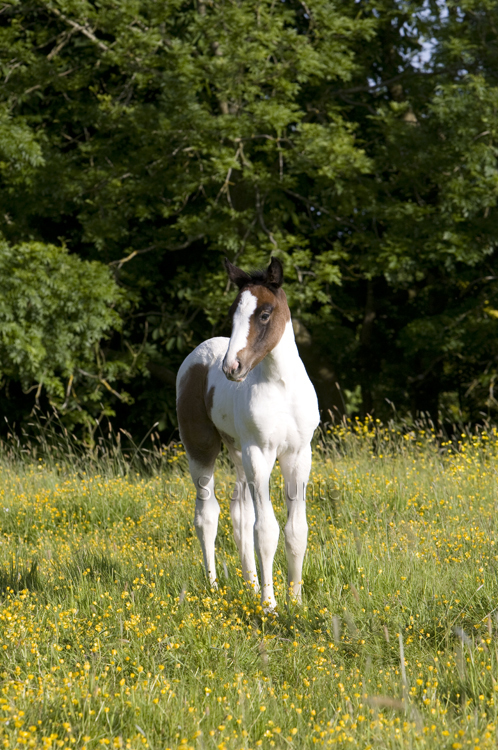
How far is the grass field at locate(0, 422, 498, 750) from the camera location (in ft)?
9.29

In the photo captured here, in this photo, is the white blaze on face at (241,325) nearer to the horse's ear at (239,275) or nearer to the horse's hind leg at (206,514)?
the horse's ear at (239,275)

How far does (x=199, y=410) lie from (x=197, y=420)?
0.07m

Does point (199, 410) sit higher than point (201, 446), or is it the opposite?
point (199, 410)

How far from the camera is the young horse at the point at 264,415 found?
3.66 meters

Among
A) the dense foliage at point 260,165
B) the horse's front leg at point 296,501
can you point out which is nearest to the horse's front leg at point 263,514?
the horse's front leg at point 296,501

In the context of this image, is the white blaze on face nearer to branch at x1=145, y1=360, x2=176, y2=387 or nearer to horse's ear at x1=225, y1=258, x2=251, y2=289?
horse's ear at x1=225, y1=258, x2=251, y2=289

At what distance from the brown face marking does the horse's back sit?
90 centimetres

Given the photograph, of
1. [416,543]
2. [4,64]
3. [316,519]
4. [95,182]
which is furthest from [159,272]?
[416,543]

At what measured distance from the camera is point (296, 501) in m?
4.09

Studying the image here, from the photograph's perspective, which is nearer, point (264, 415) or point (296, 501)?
point (264, 415)

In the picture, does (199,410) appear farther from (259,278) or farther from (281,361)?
(259,278)

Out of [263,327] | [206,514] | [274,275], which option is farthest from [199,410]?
[274,275]

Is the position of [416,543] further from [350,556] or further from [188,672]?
[188,672]

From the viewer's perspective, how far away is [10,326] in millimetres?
9297
